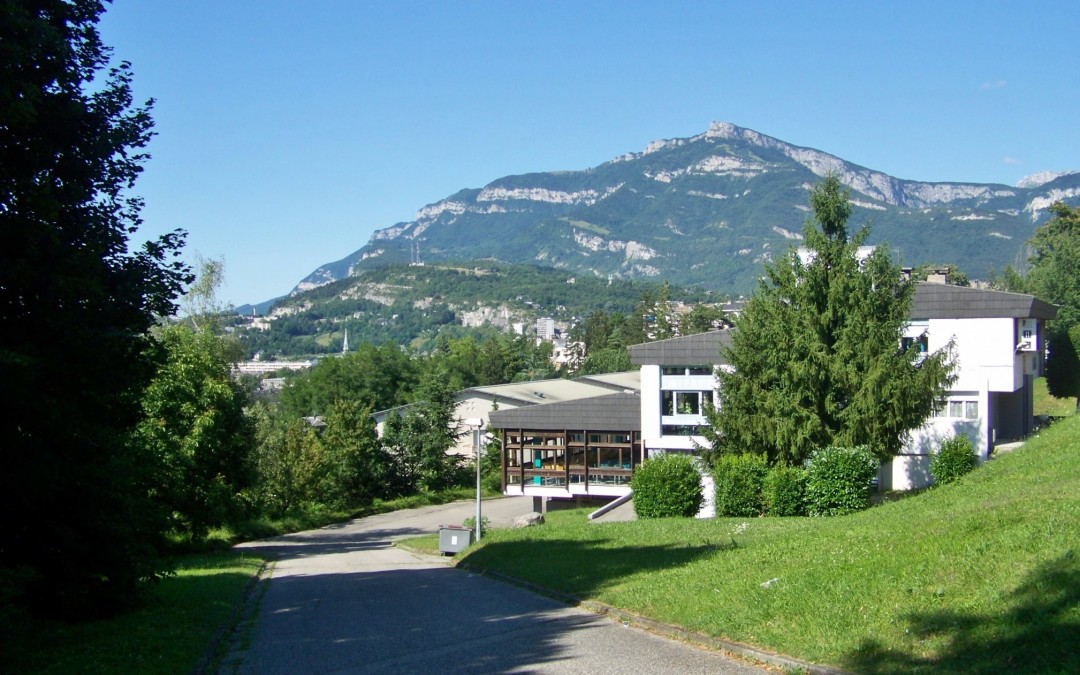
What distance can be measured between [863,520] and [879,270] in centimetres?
1267

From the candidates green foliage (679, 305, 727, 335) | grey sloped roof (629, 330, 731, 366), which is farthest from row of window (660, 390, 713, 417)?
green foliage (679, 305, 727, 335)

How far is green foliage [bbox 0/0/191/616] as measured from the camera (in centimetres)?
1020

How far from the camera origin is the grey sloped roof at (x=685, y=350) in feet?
131

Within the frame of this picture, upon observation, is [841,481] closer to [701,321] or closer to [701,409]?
[701,409]

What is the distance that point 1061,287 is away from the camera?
62.5 m

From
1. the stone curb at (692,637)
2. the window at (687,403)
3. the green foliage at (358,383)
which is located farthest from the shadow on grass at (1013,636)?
the green foliage at (358,383)

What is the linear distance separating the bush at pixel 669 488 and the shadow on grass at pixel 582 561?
5443 mm

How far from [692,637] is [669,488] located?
1722 cm

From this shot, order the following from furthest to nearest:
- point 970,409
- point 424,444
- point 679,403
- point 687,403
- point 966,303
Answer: point 424,444 → point 679,403 → point 687,403 → point 970,409 → point 966,303

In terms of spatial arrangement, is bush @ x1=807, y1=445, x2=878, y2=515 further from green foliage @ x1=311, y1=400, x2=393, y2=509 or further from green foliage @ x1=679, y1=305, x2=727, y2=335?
green foliage @ x1=679, y1=305, x2=727, y2=335

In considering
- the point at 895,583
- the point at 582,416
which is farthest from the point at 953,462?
the point at 582,416

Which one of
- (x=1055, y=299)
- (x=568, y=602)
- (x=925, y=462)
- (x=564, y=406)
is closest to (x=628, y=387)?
(x=564, y=406)

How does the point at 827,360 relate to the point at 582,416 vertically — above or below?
above

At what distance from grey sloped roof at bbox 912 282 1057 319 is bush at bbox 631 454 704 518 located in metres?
12.7
